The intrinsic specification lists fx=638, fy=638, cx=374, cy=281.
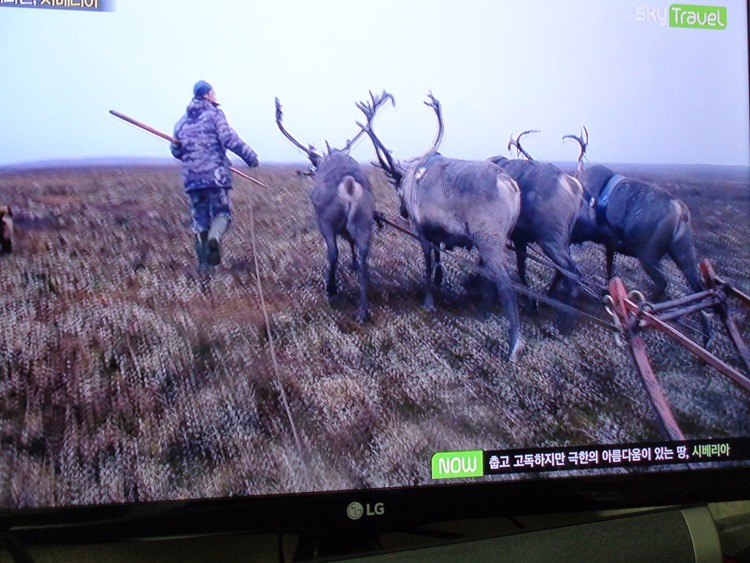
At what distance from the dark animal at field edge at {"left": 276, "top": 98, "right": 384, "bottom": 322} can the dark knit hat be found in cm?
15

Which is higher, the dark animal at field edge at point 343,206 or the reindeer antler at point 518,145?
the reindeer antler at point 518,145

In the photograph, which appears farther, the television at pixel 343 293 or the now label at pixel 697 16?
the now label at pixel 697 16

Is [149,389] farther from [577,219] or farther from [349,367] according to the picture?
[577,219]

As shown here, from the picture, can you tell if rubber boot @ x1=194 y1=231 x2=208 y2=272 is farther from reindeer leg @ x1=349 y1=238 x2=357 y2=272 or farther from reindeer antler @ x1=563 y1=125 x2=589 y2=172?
reindeer antler @ x1=563 y1=125 x2=589 y2=172

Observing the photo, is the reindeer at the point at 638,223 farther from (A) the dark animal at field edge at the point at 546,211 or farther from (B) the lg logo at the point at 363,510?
(B) the lg logo at the point at 363,510

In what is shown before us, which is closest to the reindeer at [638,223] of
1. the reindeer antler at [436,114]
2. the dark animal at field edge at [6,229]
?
the reindeer antler at [436,114]

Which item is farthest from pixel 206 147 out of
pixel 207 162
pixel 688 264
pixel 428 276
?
pixel 688 264

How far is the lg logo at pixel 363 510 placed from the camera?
0.86 meters

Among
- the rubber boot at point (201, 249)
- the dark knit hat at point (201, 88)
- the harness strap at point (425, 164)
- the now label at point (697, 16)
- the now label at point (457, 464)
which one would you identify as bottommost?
the now label at point (457, 464)

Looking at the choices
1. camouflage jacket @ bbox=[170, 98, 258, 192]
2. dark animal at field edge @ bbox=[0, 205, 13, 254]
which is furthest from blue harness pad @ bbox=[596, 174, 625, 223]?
dark animal at field edge @ bbox=[0, 205, 13, 254]

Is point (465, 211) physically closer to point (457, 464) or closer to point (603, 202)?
point (603, 202)

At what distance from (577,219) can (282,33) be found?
51 cm

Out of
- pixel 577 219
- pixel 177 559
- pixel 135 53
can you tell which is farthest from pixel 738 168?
pixel 177 559

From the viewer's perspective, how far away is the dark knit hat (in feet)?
2.80
